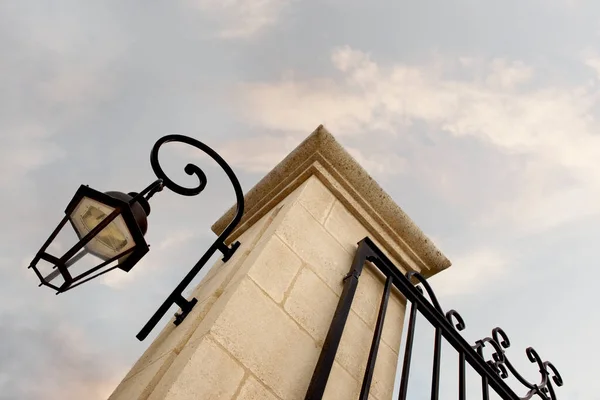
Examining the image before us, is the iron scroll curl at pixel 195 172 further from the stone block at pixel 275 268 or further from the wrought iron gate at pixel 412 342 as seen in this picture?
the wrought iron gate at pixel 412 342

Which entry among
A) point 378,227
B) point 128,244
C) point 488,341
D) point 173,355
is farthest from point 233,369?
point 488,341

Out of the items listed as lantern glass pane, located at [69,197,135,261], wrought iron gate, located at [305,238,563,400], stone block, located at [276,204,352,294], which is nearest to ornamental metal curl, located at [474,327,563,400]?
wrought iron gate, located at [305,238,563,400]

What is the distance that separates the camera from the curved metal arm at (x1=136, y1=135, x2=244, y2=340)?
1.97m

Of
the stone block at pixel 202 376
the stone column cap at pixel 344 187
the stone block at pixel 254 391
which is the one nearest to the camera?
the stone block at pixel 202 376

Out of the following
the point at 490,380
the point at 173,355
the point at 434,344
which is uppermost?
the point at 490,380

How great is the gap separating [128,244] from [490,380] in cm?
Answer: 215

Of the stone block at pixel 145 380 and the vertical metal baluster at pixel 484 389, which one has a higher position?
the vertical metal baluster at pixel 484 389

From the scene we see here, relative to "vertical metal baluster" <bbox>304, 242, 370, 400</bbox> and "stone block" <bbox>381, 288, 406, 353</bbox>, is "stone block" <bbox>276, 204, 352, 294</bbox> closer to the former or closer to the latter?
"vertical metal baluster" <bbox>304, 242, 370, 400</bbox>

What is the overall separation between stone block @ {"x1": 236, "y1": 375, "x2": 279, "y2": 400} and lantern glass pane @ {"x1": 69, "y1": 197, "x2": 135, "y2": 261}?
0.80 m

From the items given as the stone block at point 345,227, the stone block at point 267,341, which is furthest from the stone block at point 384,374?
the stone block at point 345,227

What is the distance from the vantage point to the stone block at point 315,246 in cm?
206

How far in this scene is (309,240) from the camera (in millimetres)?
2148

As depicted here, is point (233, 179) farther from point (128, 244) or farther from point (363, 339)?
point (363, 339)

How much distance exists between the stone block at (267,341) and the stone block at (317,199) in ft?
2.21
